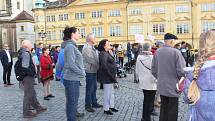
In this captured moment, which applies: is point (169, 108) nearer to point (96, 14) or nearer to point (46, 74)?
point (46, 74)

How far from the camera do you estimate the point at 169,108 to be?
22.8 ft

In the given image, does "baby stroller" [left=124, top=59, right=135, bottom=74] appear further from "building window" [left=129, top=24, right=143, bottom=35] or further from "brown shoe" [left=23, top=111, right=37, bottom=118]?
"building window" [left=129, top=24, right=143, bottom=35]

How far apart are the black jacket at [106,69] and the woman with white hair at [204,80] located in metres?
5.80

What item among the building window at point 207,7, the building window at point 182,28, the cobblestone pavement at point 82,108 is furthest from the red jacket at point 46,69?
the building window at point 182,28

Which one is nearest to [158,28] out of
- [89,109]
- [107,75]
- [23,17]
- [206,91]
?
[23,17]

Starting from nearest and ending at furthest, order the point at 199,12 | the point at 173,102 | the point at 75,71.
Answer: the point at 173,102, the point at 75,71, the point at 199,12

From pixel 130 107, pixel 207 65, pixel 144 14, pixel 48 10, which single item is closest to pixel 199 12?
pixel 144 14

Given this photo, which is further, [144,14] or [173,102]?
[144,14]

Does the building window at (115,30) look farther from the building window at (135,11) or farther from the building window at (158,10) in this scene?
the building window at (158,10)

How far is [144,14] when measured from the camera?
60.5 meters

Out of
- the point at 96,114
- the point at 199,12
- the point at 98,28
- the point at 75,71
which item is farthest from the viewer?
the point at 98,28

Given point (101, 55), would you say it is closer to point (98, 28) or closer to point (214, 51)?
point (214, 51)

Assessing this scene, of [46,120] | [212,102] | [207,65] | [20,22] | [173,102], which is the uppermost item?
[20,22]

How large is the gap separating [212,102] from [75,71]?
412 cm
